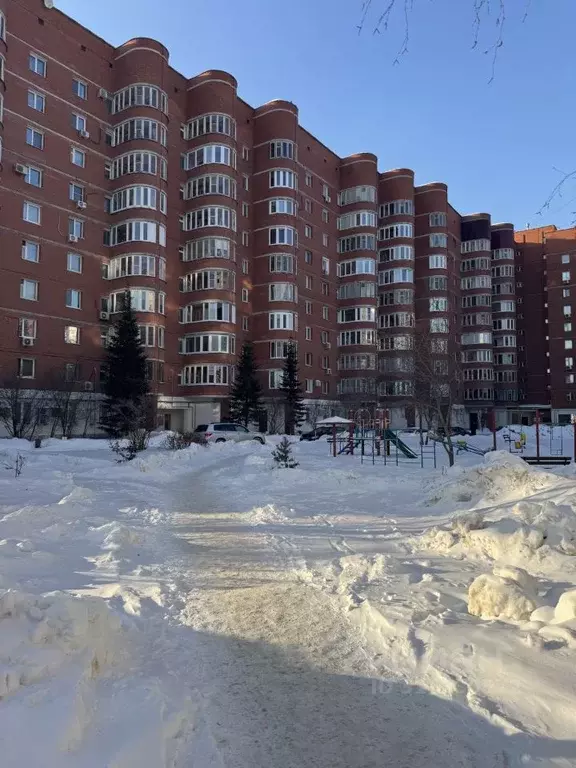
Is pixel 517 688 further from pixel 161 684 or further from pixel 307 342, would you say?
pixel 307 342

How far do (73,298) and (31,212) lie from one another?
6.79m

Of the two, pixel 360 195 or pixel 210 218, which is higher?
pixel 360 195

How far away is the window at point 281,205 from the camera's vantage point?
55.8 meters

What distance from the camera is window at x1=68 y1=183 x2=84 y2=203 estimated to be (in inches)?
1710

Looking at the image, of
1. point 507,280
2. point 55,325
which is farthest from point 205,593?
point 507,280

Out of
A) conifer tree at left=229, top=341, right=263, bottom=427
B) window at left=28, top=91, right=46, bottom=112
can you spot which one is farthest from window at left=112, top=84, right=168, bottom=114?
conifer tree at left=229, top=341, right=263, bottom=427

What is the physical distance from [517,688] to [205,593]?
11.5 feet

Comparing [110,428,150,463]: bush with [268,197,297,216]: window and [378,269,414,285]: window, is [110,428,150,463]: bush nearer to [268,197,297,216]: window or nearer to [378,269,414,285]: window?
[268,197,297,216]: window

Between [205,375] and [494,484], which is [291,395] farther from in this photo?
[494,484]

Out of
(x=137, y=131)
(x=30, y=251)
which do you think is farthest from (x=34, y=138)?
(x=30, y=251)

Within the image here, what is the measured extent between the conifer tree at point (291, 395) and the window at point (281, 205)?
14.7 m

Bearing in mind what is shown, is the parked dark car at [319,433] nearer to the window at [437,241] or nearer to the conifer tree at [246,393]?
the conifer tree at [246,393]

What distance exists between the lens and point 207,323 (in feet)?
159

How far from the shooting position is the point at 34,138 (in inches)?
1617
